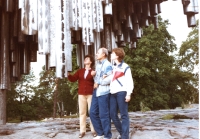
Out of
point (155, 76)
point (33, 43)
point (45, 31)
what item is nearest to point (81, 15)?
point (45, 31)

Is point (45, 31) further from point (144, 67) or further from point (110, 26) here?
point (144, 67)

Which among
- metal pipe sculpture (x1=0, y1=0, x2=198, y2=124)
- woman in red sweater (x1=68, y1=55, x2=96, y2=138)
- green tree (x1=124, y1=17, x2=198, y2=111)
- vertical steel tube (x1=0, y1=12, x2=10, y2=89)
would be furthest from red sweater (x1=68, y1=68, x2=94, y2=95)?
green tree (x1=124, y1=17, x2=198, y2=111)

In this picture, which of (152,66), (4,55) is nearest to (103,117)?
(4,55)

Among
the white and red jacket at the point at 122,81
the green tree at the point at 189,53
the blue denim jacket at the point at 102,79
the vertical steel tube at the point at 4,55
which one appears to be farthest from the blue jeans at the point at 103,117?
the green tree at the point at 189,53

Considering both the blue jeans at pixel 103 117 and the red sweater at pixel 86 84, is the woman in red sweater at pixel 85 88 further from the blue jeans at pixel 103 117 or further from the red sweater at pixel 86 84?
the blue jeans at pixel 103 117

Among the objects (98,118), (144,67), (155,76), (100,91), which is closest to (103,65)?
(100,91)

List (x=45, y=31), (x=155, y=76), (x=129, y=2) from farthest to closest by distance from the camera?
(x=155, y=76) < (x=129, y=2) < (x=45, y=31)

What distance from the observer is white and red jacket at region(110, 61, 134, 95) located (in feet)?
15.9

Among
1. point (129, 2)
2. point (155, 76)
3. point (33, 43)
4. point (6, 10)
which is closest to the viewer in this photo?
point (6, 10)

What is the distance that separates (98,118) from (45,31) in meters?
1.73

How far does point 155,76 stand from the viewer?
23.6 metres

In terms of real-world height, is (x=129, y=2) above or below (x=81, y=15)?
above

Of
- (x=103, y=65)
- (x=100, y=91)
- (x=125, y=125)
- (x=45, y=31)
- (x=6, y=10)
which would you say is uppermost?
(x=6, y=10)

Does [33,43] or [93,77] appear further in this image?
[33,43]
